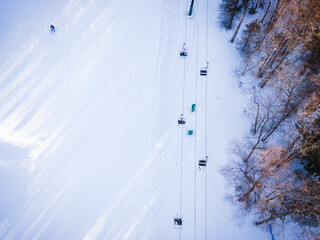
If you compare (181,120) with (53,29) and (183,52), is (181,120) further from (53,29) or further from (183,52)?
(53,29)

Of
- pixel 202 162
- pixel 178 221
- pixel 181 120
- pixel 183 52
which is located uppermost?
pixel 183 52

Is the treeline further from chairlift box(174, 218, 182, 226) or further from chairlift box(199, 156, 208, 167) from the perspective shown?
chairlift box(174, 218, 182, 226)

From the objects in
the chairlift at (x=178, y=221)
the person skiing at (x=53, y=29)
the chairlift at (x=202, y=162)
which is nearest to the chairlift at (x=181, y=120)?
the chairlift at (x=202, y=162)

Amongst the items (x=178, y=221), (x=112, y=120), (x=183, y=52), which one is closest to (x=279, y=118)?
(x=183, y=52)

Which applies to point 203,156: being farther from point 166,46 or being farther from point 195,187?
point 166,46

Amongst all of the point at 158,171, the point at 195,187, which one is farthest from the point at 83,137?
the point at 195,187
